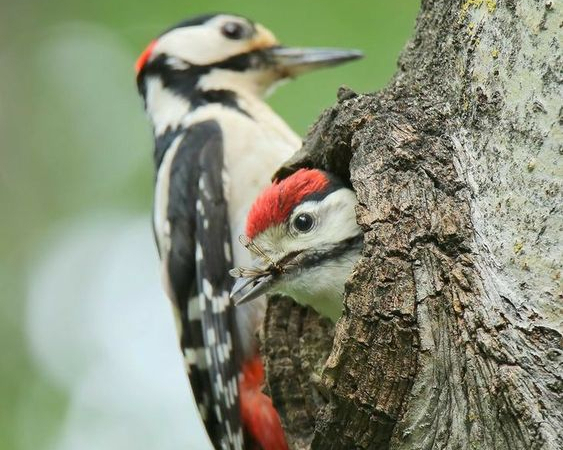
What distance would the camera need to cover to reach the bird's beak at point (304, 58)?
4539 millimetres

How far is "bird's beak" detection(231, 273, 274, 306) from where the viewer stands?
10.4 ft

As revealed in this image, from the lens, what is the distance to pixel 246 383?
395 centimetres

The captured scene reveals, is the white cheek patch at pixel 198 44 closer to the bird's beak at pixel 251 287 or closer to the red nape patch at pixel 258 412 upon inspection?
the red nape patch at pixel 258 412

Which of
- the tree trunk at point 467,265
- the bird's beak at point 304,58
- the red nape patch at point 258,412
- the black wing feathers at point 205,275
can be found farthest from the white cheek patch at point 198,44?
the tree trunk at point 467,265

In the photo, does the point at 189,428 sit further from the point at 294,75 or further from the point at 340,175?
the point at 340,175

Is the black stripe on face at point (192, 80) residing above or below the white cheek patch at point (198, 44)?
below

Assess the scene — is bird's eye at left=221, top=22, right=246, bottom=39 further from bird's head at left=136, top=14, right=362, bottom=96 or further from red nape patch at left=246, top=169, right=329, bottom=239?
red nape patch at left=246, top=169, right=329, bottom=239

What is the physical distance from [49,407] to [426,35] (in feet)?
12.9

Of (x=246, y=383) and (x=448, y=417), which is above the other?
(x=246, y=383)

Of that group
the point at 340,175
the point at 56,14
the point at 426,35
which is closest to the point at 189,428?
the point at 56,14

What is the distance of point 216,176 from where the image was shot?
4102mm

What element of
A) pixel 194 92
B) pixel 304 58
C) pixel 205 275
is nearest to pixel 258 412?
pixel 205 275

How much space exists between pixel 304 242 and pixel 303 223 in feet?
0.21

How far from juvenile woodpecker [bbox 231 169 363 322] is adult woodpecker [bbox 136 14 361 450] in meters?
0.75
